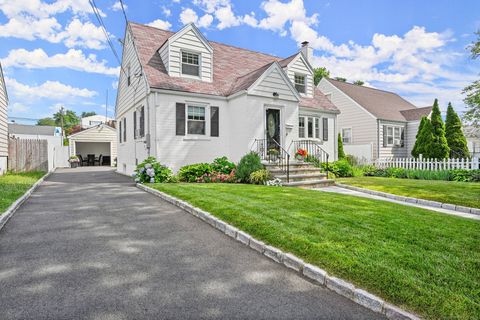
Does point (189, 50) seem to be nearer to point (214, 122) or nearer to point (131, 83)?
point (214, 122)

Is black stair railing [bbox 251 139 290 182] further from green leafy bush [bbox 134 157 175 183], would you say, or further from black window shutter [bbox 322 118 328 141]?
black window shutter [bbox 322 118 328 141]

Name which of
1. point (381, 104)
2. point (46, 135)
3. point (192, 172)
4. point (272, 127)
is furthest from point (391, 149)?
point (46, 135)

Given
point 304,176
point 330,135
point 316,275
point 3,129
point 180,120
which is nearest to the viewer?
point 316,275

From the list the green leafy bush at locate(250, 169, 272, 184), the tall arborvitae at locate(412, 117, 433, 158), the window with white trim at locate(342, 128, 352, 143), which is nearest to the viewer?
the green leafy bush at locate(250, 169, 272, 184)

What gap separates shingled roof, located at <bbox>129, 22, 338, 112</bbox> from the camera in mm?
12055

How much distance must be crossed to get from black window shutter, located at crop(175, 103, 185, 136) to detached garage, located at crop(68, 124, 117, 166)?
17.2 m

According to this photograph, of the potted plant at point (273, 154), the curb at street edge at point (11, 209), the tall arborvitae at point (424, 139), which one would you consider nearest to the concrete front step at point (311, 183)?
the potted plant at point (273, 154)

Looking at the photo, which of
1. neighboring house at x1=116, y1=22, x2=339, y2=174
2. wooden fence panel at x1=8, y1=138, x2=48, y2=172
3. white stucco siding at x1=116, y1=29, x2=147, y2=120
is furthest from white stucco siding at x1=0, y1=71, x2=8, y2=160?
neighboring house at x1=116, y1=22, x2=339, y2=174

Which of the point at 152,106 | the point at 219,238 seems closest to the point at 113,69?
the point at 152,106

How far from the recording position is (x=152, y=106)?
11453 millimetres

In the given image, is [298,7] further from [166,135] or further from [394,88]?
[394,88]

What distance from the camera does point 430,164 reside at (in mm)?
15258

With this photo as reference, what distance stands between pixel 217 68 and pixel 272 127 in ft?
14.1

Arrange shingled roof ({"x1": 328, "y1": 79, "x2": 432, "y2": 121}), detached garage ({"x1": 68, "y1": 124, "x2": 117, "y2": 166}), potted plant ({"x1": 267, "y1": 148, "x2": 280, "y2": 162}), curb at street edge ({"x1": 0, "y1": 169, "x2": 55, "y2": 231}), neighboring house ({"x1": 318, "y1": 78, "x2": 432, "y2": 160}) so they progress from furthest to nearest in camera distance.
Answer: detached garage ({"x1": 68, "y1": 124, "x2": 117, "y2": 166})
shingled roof ({"x1": 328, "y1": 79, "x2": 432, "y2": 121})
neighboring house ({"x1": 318, "y1": 78, "x2": 432, "y2": 160})
potted plant ({"x1": 267, "y1": 148, "x2": 280, "y2": 162})
curb at street edge ({"x1": 0, "y1": 169, "x2": 55, "y2": 231})
